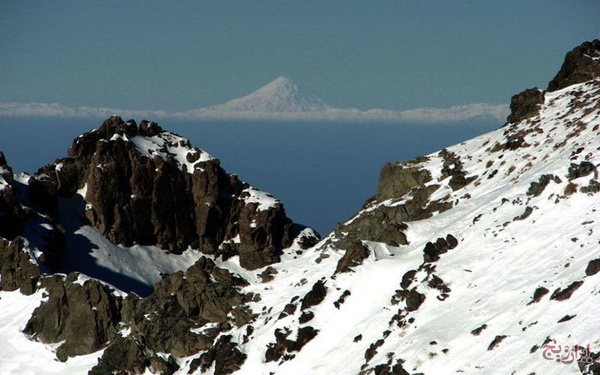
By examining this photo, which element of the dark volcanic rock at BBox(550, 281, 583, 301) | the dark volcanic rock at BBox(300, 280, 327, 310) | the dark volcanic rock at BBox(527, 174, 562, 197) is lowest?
Answer: the dark volcanic rock at BBox(300, 280, 327, 310)

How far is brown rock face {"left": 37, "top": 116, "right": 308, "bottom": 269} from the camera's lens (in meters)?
116

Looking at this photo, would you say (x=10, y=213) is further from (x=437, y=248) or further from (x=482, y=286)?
(x=482, y=286)

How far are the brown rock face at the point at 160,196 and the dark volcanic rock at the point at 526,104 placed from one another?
37.2 meters

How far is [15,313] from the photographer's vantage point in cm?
8600

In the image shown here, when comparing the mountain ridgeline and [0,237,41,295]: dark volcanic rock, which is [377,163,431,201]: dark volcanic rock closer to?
the mountain ridgeline

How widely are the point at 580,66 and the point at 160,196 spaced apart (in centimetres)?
6129

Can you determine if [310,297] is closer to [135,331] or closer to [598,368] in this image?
[135,331]

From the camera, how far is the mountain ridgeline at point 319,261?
4816cm

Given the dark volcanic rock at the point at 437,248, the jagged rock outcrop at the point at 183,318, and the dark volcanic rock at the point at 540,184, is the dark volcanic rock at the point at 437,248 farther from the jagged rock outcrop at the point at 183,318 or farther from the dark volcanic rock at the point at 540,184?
the jagged rock outcrop at the point at 183,318

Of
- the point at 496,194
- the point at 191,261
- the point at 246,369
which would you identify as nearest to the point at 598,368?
the point at 246,369

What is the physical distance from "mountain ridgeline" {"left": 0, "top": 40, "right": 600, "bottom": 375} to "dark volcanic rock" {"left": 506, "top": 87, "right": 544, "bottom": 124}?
29cm

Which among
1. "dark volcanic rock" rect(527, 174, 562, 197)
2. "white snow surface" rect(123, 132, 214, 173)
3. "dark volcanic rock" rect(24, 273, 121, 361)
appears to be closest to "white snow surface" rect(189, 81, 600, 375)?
"dark volcanic rock" rect(527, 174, 562, 197)

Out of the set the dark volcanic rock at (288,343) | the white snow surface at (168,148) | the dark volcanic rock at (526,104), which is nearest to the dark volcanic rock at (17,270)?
the white snow surface at (168,148)

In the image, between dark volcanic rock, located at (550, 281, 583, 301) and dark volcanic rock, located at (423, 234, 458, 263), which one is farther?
dark volcanic rock, located at (423, 234, 458, 263)
